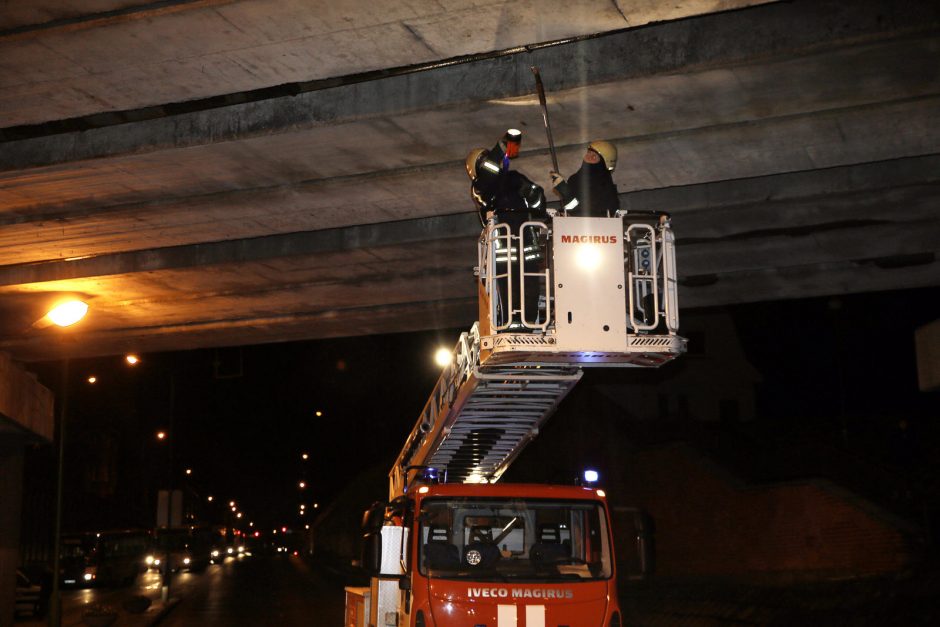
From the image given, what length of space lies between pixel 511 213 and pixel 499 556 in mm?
3171

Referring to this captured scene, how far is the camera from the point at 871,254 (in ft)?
45.0

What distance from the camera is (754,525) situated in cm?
2173

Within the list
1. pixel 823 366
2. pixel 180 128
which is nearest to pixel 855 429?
pixel 823 366

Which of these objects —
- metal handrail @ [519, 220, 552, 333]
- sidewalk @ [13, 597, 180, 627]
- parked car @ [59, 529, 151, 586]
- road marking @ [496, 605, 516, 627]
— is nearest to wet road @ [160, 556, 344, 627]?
sidewalk @ [13, 597, 180, 627]

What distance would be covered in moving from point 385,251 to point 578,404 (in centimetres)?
1761

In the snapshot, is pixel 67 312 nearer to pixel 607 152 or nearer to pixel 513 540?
pixel 513 540

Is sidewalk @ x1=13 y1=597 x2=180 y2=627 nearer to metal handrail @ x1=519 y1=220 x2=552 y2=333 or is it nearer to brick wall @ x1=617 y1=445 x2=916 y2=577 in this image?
brick wall @ x1=617 y1=445 x2=916 y2=577

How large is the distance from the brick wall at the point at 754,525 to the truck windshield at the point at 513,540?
34.9ft

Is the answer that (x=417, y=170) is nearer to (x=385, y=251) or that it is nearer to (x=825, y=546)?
(x=385, y=251)

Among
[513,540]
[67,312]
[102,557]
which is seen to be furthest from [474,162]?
[102,557]

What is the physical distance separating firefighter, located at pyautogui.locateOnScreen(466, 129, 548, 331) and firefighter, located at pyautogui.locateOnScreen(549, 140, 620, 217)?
0.26 m

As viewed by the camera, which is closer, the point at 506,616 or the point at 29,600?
the point at 506,616

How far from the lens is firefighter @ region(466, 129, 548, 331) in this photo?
812 centimetres

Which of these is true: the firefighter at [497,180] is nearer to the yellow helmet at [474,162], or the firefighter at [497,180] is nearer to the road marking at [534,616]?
the yellow helmet at [474,162]
